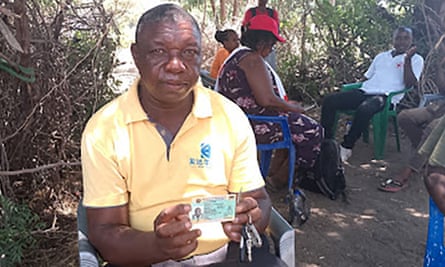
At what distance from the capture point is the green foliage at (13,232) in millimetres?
2568

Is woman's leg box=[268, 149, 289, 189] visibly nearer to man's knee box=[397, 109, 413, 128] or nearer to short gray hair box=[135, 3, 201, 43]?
man's knee box=[397, 109, 413, 128]

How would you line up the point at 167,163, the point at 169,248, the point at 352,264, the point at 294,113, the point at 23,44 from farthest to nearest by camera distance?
the point at 294,113 < the point at 352,264 < the point at 23,44 < the point at 167,163 < the point at 169,248

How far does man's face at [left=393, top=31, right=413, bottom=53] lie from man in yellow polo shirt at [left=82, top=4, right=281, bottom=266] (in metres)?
4.12

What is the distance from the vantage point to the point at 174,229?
1441mm

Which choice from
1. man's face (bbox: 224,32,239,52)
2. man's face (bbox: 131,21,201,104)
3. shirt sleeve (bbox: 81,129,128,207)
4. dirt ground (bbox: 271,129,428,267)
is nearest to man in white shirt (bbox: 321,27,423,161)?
dirt ground (bbox: 271,129,428,267)

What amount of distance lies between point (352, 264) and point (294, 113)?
1.18 meters

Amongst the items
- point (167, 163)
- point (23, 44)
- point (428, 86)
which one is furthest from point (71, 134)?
point (428, 86)

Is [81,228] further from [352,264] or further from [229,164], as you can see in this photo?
[352,264]

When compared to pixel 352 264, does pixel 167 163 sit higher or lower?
higher

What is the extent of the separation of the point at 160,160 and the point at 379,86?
4221mm

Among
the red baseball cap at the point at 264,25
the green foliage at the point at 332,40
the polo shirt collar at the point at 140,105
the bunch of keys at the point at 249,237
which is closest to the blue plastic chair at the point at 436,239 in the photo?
the bunch of keys at the point at 249,237

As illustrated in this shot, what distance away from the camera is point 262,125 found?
3.61 m

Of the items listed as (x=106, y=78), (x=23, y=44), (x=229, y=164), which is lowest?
(x=229, y=164)

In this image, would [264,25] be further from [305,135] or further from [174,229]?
[174,229]
